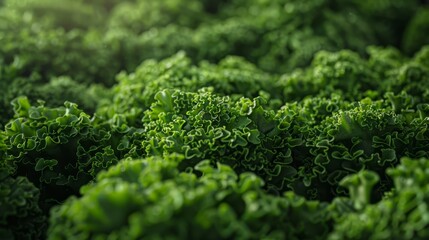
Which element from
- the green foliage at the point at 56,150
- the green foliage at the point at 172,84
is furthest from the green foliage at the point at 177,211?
the green foliage at the point at 172,84

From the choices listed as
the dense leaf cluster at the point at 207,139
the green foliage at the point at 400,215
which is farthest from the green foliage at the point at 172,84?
the green foliage at the point at 400,215

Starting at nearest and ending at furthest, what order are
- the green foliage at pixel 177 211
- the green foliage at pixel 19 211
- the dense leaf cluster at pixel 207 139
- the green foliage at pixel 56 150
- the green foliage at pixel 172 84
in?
the green foliage at pixel 177 211
the dense leaf cluster at pixel 207 139
the green foliage at pixel 19 211
the green foliage at pixel 56 150
the green foliage at pixel 172 84

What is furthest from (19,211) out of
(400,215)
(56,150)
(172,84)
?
(400,215)

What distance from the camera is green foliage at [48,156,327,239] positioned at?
78.6 inches

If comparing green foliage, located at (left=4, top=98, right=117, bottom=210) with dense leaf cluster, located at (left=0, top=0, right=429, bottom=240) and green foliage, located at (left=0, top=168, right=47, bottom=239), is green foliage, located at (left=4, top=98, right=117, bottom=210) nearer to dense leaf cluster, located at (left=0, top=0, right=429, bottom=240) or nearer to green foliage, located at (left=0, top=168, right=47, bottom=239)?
dense leaf cluster, located at (left=0, top=0, right=429, bottom=240)

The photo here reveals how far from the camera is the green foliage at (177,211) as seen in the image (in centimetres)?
200

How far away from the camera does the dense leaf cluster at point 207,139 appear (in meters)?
2.10

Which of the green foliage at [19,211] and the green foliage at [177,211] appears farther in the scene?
the green foliage at [19,211]

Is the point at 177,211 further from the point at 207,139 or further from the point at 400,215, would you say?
the point at 400,215

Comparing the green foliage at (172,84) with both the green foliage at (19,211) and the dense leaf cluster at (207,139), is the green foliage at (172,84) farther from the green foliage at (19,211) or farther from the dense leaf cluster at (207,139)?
the green foliage at (19,211)

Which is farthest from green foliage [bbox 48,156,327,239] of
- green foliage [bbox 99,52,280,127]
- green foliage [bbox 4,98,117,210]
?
green foliage [bbox 99,52,280,127]

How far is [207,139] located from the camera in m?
2.77

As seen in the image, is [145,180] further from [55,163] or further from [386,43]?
[386,43]

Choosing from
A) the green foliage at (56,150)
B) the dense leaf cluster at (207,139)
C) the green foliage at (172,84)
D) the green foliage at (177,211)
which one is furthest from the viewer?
the green foliage at (172,84)
